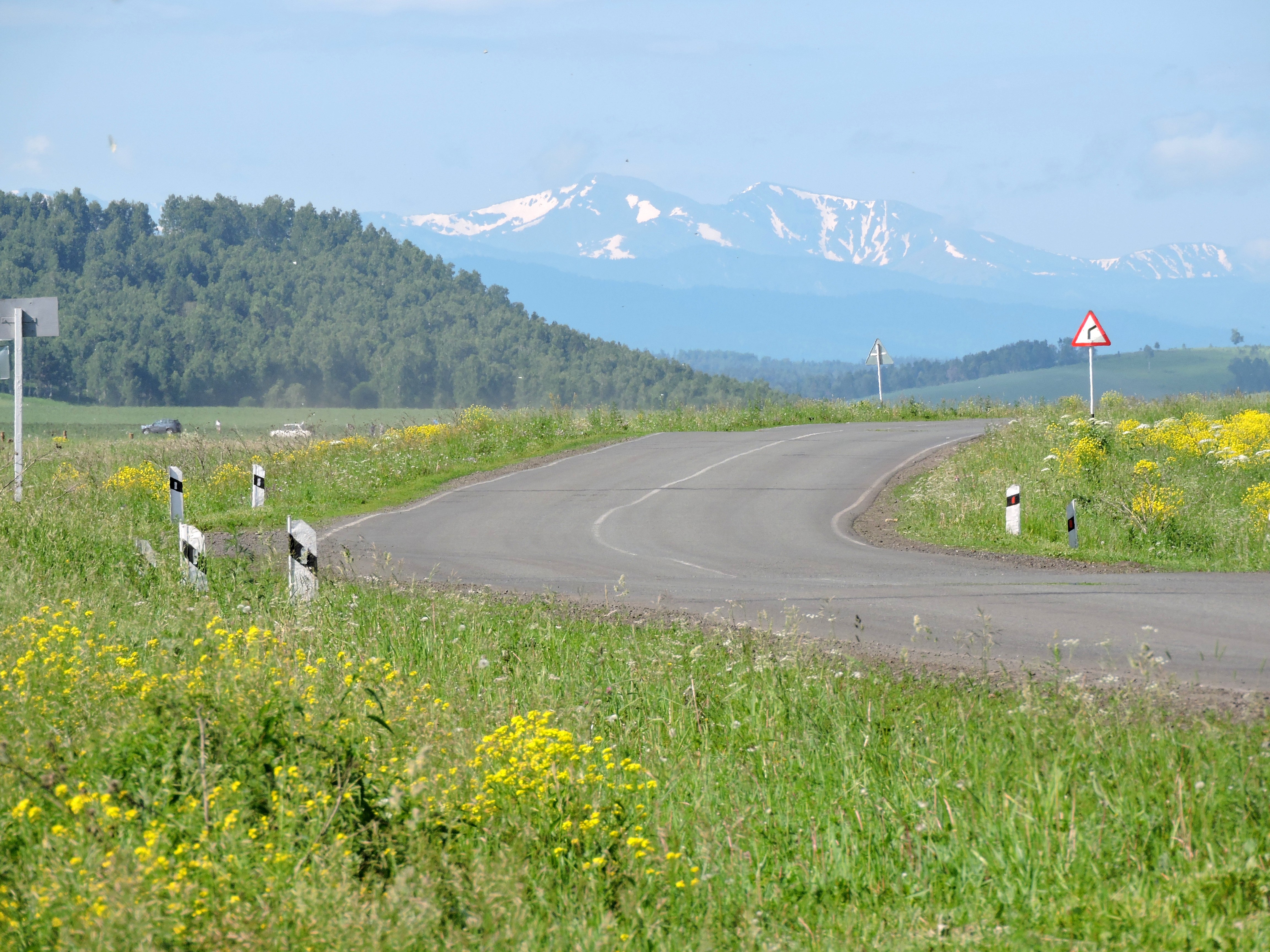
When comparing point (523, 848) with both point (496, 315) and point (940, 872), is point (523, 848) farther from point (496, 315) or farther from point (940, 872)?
point (496, 315)

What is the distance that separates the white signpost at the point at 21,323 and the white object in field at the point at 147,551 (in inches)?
199

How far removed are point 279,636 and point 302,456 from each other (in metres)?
18.5

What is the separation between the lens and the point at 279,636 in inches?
287

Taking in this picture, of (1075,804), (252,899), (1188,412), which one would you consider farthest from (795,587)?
(1188,412)

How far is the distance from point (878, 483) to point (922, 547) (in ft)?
19.9

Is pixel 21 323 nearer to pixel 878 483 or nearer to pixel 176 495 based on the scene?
pixel 176 495

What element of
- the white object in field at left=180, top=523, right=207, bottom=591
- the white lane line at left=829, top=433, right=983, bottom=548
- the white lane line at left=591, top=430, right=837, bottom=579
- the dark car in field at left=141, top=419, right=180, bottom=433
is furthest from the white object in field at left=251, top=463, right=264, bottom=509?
the dark car in field at left=141, top=419, right=180, bottom=433

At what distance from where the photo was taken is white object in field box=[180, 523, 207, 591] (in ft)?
36.4

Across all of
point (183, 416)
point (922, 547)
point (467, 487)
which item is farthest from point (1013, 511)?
point (183, 416)

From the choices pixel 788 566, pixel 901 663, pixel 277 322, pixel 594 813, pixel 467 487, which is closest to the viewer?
pixel 594 813

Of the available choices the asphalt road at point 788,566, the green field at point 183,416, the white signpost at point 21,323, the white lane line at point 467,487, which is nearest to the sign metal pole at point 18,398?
the white signpost at point 21,323

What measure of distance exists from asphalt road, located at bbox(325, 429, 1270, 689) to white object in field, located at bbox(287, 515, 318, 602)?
1446mm

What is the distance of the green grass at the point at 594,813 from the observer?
11.5 feet

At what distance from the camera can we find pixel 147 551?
11.8m
